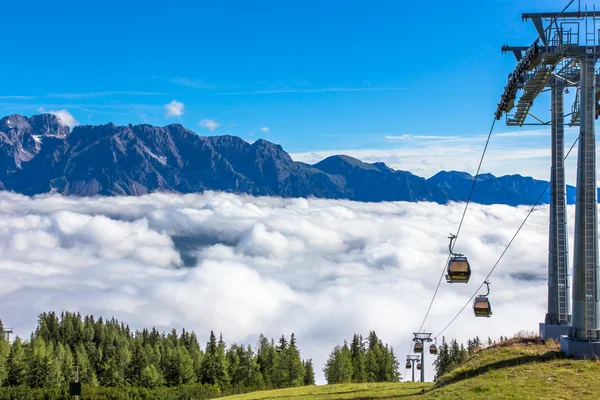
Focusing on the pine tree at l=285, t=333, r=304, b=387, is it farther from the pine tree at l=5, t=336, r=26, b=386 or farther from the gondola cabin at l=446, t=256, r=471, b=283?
the gondola cabin at l=446, t=256, r=471, b=283

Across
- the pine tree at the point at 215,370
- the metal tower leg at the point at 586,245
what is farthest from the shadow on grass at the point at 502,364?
the pine tree at the point at 215,370

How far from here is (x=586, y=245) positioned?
83.5 feet

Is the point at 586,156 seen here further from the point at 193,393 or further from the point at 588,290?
the point at 193,393

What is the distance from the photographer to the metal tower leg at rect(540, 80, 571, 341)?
32.7 m

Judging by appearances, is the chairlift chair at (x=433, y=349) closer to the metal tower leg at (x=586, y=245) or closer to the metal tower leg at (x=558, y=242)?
the metal tower leg at (x=558, y=242)

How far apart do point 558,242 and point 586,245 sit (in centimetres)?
779

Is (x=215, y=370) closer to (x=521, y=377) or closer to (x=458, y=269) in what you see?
(x=458, y=269)

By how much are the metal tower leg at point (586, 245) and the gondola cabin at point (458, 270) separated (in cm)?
611

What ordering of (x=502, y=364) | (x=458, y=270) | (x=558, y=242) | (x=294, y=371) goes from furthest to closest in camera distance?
(x=294, y=371), (x=558, y=242), (x=458, y=270), (x=502, y=364)

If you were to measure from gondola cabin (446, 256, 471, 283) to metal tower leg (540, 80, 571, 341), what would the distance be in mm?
5628

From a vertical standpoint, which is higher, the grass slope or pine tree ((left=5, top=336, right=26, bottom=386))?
the grass slope

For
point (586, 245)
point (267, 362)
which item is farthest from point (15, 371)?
point (586, 245)

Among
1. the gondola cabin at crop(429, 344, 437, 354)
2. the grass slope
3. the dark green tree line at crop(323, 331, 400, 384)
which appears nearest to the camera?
the grass slope

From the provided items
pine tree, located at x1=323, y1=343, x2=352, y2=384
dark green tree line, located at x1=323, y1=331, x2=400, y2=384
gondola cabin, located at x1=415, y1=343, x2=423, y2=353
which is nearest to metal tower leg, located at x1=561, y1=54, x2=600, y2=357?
gondola cabin, located at x1=415, y1=343, x2=423, y2=353
